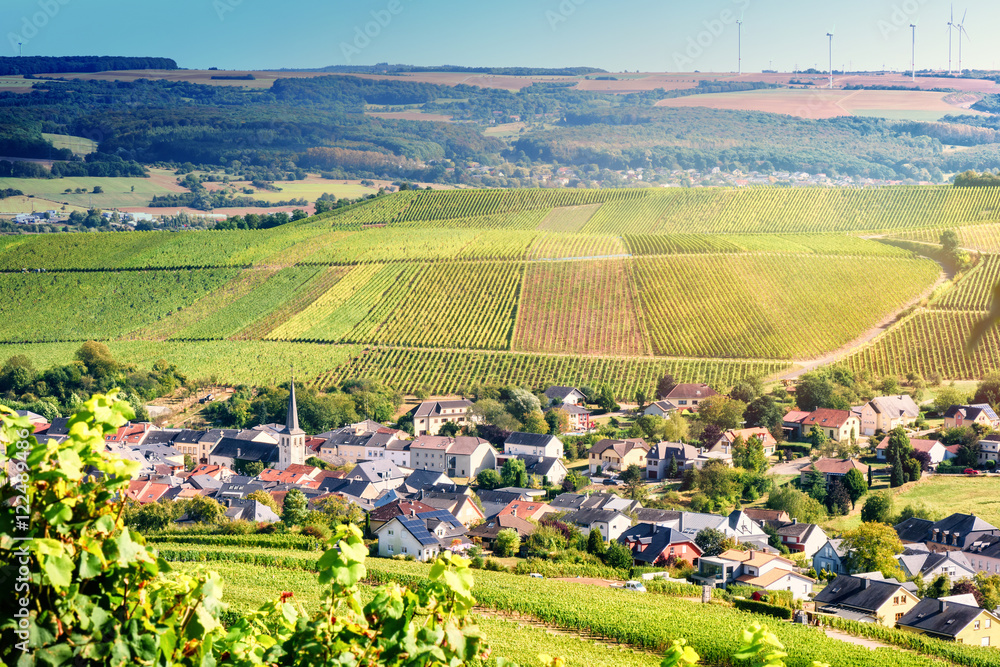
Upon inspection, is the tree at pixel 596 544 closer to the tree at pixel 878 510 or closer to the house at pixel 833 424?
the tree at pixel 878 510

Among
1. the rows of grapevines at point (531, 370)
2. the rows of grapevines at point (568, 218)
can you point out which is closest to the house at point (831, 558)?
the rows of grapevines at point (531, 370)

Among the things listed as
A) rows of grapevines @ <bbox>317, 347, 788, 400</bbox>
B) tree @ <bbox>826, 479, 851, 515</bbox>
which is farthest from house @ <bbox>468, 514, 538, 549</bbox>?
rows of grapevines @ <bbox>317, 347, 788, 400</bbox>

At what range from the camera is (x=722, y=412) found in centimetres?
5322

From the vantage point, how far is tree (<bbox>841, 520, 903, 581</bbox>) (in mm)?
33594

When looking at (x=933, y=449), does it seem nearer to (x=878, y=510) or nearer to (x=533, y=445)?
(x=878, y=510)

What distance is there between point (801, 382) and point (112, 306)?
55121mm

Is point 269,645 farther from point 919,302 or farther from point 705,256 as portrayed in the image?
point 705,256

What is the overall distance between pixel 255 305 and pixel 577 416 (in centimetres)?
3592

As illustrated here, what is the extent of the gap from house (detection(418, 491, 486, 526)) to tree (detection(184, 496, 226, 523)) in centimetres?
780

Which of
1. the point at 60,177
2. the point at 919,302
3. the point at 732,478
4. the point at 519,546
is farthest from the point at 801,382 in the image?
the point at 60,177

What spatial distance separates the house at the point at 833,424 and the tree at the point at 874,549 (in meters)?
16.2

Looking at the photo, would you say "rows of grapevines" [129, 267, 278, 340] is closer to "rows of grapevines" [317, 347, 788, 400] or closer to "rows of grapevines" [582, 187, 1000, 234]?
"rows of grapevines" [317, 347, 788, 400]

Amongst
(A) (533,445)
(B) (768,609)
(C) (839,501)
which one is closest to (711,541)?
(C) (839,501)

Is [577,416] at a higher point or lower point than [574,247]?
lower
